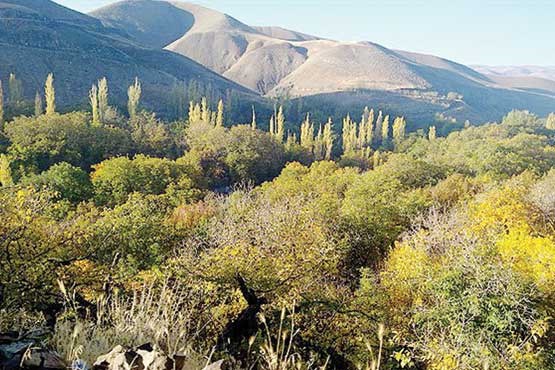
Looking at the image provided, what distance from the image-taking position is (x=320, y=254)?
15.7 metres

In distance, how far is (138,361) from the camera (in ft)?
11.1

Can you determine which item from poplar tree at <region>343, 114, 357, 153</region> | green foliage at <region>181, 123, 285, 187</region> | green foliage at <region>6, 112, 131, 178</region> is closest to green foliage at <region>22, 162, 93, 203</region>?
green foliage at <region>6, 112, 131, 178</region>

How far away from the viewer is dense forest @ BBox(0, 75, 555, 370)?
5.19 m

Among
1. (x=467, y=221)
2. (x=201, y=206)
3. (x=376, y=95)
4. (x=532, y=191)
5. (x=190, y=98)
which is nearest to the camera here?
(x=467, y=221)

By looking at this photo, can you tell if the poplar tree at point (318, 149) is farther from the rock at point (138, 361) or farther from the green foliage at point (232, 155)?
the rock at point (138, 361)

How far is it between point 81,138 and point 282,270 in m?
41.4

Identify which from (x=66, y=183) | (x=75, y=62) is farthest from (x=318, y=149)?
(x=75, y=62)

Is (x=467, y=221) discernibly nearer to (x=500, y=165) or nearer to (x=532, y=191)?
(x=532, y=191)

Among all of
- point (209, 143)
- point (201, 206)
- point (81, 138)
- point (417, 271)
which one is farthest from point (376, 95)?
point (417, 271)

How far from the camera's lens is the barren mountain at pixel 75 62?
106250 mm

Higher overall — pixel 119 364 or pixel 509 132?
pixel 119 364

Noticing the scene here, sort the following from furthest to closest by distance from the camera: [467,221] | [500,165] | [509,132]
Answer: [509,132]
[500,165]
[467,221]

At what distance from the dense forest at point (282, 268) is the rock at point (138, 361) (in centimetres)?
19

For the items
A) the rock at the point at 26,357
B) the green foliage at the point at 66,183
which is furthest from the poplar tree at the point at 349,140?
the rock at the point at 26,357
